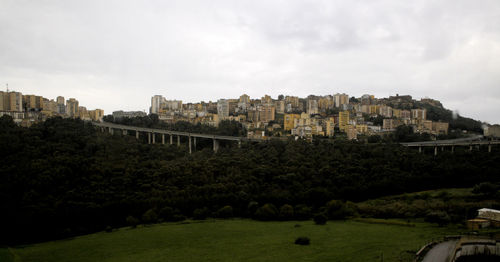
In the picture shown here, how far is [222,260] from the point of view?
837 inches

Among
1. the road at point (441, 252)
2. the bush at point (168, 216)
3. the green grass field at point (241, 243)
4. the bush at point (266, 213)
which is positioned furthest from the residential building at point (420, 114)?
the road at point (441, 252)

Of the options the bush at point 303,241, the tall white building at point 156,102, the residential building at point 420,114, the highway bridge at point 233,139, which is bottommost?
the bush at point 303,241

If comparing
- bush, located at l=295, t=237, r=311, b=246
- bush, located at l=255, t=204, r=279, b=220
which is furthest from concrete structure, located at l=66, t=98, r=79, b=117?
bush, located at l=295, t=237, r=311, b=246

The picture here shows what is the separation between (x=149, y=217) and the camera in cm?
3041

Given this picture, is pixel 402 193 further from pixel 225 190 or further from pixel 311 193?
pixel 225 190

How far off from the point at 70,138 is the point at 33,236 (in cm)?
1919

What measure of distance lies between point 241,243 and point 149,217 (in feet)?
30.6

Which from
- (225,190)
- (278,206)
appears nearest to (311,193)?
(278,206)

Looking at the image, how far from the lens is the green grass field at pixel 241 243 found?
70.2ft

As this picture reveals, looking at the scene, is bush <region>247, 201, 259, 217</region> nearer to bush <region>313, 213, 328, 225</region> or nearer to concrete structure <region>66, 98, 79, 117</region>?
bush <region>313, 213, 328, 225</region>

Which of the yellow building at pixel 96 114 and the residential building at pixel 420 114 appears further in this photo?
the residential building at pixel 420 114

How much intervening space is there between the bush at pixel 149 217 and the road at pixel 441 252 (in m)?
19.8

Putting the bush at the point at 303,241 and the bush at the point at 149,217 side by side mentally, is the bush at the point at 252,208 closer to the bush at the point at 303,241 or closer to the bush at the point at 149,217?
the bush at the point at 149,217

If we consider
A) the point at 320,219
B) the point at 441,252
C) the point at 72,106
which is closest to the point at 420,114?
the point at 320,219
